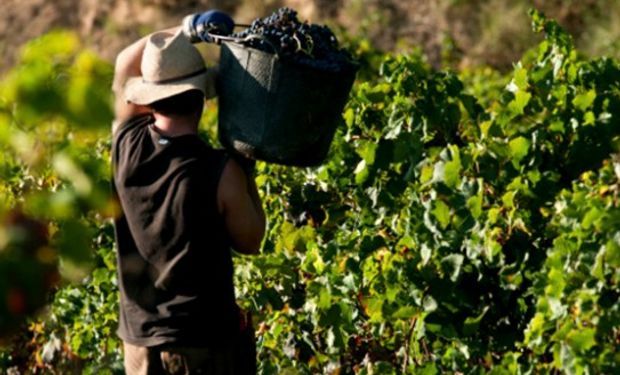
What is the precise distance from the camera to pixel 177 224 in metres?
4.33

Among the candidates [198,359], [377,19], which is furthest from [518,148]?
[377,19]

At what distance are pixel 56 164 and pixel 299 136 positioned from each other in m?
1.93

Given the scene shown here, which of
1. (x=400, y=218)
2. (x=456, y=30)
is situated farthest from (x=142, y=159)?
(x=456, y=30)

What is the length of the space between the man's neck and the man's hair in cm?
1

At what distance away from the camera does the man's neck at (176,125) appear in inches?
174

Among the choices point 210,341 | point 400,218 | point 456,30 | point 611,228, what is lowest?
point 456,30

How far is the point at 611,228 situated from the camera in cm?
396

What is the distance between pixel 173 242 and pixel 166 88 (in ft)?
1.44

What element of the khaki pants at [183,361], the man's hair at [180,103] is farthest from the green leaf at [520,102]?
the khaki pants at [183,361]

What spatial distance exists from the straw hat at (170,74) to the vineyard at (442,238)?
45 centimetres

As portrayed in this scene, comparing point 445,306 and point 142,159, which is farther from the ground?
point 445,306

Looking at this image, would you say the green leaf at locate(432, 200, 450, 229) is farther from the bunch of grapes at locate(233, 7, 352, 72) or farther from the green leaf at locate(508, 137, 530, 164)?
the bunch of grapes at locate(233, 7, 352, 72)

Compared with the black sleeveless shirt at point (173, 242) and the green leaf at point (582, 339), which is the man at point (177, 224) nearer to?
the black sleeveless shirt at point (173, 242)

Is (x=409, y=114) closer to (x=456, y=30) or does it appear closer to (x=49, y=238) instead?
(x=49, y=238)
